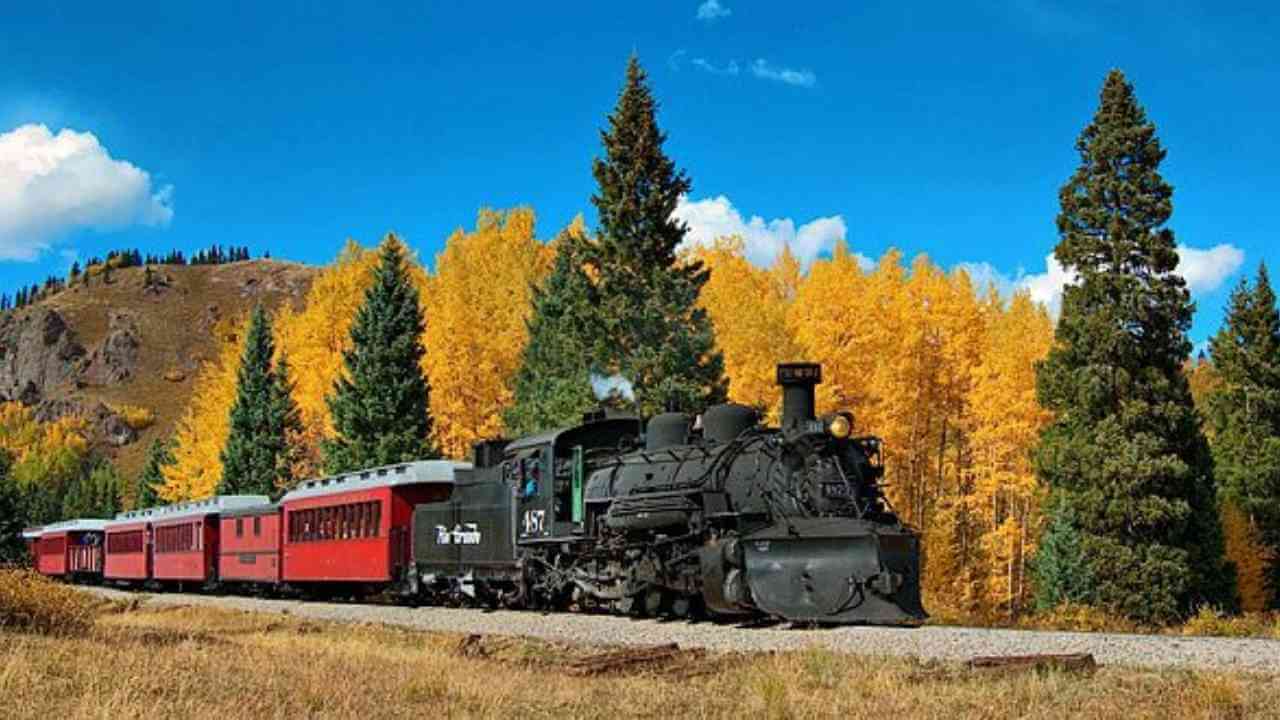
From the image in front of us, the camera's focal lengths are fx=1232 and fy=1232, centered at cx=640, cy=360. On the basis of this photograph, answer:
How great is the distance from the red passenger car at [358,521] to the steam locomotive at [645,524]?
0.17 feet

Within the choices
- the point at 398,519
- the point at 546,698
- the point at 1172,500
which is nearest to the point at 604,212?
the point at 398,519

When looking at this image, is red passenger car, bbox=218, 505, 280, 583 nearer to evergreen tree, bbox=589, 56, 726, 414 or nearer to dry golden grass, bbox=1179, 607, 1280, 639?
evergreen tree, bbox=589, 56, 726, 414

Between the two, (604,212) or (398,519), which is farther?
(604,212)

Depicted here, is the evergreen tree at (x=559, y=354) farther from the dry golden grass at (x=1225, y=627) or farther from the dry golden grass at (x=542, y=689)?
the dry golden grass at (x=542, y=689)

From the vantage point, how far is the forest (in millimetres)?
32344

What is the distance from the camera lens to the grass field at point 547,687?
9.62m

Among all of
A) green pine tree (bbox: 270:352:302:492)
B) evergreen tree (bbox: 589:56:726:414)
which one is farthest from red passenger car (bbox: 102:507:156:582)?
evergreen tree (bbox: 589:56:726:414)

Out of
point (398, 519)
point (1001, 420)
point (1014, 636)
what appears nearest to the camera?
point (1014, 636)

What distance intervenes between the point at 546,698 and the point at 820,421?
9087mm

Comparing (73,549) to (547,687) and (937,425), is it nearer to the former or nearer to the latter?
(937,425)

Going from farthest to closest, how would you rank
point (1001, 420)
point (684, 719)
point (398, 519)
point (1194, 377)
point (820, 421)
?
point (1194, 377)
point (1001, 420)
point (398, 519)
point (820, 421)
point (684, 719)

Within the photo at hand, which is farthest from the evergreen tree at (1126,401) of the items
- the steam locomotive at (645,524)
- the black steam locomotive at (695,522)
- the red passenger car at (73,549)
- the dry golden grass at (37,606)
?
the red passenger car at (73,549)

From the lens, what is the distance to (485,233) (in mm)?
54844

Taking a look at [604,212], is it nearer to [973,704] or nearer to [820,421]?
[820,421]
